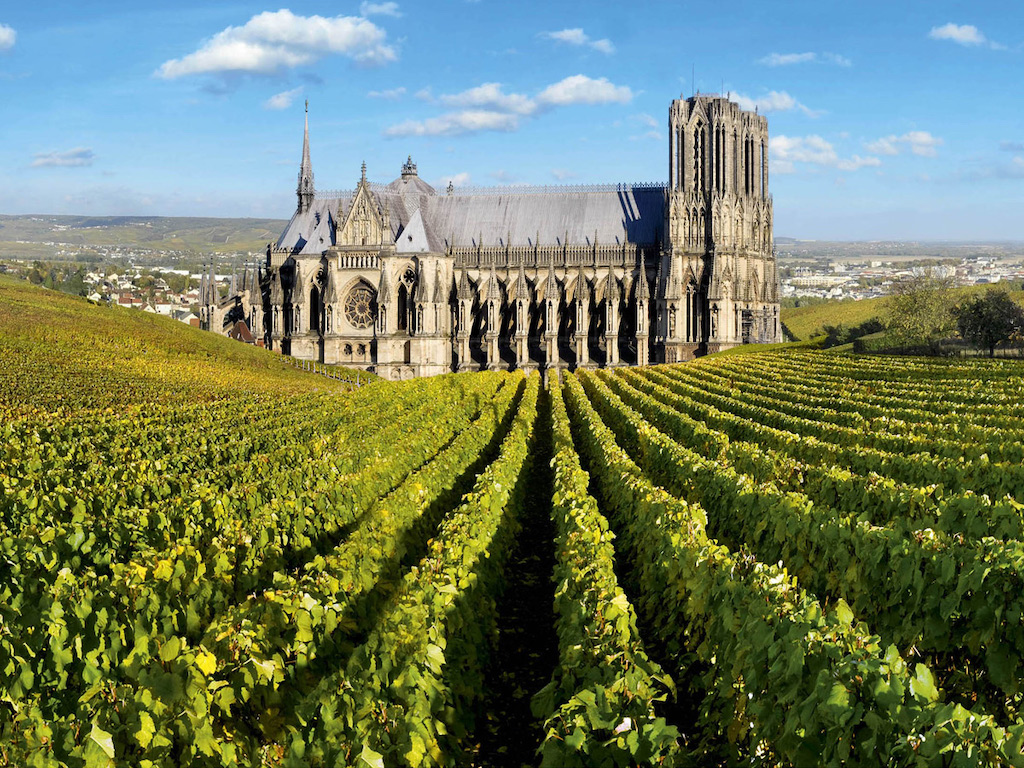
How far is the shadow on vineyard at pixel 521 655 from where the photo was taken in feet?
31.8

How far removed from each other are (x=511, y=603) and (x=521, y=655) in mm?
2029

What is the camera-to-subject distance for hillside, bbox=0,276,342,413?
3459 centimetres

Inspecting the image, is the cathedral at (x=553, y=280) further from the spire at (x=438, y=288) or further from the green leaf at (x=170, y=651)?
the green leaf at (x=170, y=651)

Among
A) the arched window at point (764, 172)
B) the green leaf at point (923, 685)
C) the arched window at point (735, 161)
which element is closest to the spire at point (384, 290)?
the arched window at point (735, 161)

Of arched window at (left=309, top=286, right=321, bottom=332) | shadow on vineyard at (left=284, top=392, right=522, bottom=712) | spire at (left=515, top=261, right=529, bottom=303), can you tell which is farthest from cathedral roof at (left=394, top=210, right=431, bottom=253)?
shadow on vineyard at (left=284, top=392, right=522, bottom=712)

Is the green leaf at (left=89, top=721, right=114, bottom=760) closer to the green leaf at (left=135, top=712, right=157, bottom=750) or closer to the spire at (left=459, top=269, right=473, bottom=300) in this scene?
the green leaf at (left=135, top=712, right=157, bottom=750)

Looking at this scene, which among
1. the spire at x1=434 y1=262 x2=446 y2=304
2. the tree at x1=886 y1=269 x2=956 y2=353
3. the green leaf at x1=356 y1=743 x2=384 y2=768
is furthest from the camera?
the tree at x1=886 y1=269 x2=956 y2=353

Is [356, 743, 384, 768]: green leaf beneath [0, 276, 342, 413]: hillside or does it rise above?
beneath

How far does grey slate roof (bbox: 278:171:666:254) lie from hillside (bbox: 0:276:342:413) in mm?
15354

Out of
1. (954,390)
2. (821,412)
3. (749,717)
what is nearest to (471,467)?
(821,412)

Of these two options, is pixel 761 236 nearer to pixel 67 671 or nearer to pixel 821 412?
pixel 821 412

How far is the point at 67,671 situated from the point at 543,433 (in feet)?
82.9

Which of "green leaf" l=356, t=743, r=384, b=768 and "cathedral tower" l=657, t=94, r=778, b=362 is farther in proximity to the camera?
"cathedral tower" l=657, t=94, r=778, b=362

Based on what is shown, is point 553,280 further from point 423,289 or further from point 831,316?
point 831,316
